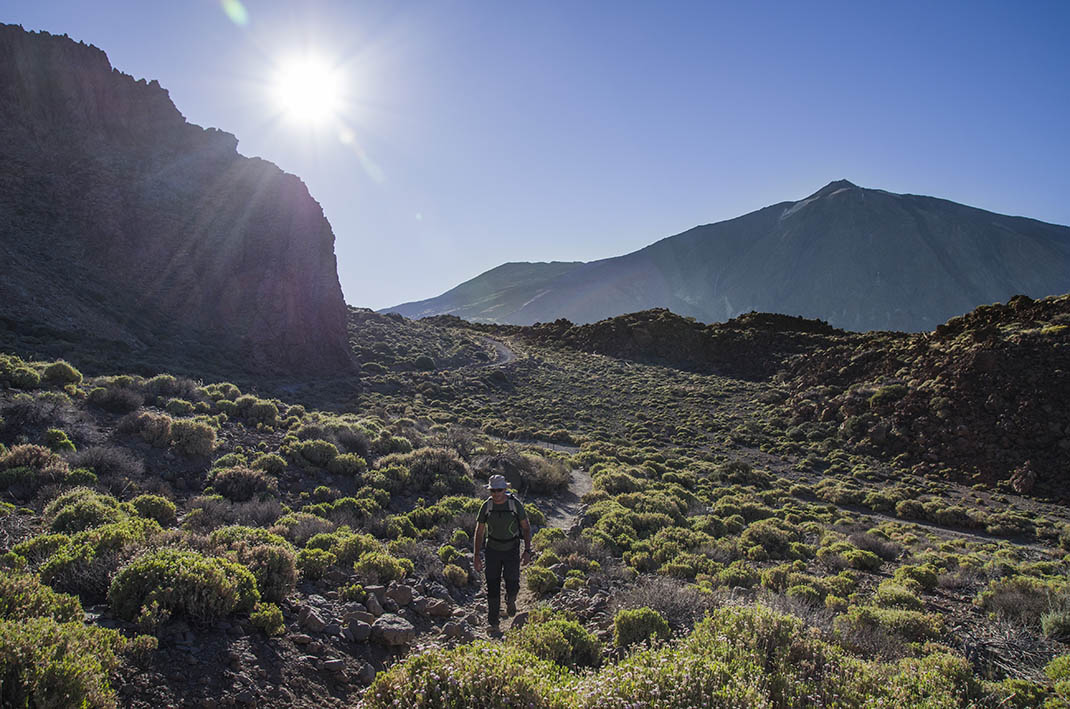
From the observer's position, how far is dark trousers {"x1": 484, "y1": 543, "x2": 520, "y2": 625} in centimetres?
662

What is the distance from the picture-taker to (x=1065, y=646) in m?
6.09

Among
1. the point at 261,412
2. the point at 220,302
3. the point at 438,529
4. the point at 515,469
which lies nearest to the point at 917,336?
the point at 515,469

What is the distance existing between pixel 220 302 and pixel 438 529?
32.2 m

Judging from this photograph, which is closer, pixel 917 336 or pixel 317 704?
pixel 317 704

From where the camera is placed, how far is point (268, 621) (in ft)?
16.7

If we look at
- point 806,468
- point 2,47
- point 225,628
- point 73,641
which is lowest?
point 806,468

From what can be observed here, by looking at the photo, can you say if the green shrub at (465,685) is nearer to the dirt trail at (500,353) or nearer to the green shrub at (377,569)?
the green shrub at (377,569)

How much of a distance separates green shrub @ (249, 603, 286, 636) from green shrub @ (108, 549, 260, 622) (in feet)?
0.76

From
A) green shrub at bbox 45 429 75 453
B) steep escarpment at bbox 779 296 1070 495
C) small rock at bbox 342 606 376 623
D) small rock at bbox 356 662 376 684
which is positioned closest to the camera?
small rock at bbox 356 662 376 684

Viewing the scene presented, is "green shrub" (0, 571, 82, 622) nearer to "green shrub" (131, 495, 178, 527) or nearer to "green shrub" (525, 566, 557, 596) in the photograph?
"green shrub" (131, 495, 178, 527)

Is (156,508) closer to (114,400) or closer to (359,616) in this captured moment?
(359,616)

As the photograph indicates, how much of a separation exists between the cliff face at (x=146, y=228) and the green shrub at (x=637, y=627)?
2968 centimetres

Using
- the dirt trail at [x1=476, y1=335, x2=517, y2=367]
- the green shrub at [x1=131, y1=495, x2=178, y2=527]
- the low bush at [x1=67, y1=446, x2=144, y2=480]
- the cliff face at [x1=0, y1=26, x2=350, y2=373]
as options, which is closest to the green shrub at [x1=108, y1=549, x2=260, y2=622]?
the green shrub at [x1=131, y1=495, x2=178, y2=527]

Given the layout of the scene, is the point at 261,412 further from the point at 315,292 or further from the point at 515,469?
the point at 315,292
